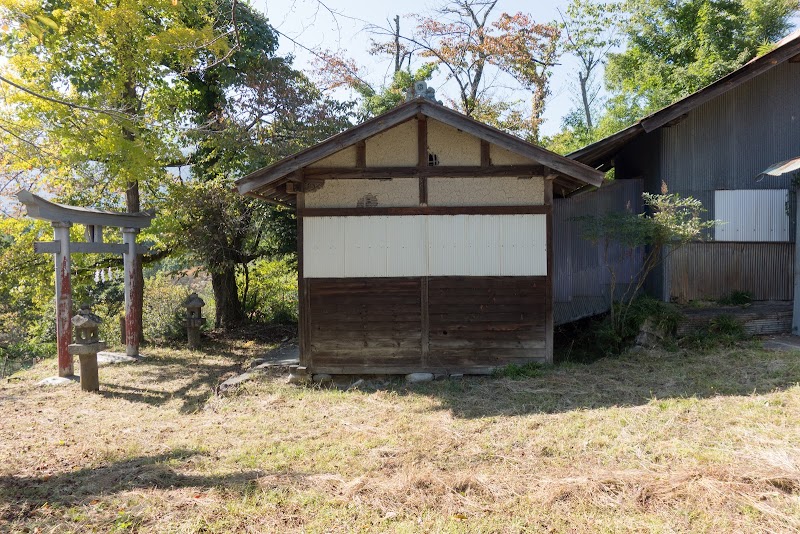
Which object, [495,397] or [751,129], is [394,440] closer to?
[495,397]

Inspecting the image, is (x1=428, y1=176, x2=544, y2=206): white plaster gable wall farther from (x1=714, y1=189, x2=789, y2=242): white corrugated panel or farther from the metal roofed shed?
(x1=714, y1=189, x2=789, y2=242): white corrugated panel

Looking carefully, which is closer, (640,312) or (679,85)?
(640,312)

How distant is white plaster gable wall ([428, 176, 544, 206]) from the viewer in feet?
27.1

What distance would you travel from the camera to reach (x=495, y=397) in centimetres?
715

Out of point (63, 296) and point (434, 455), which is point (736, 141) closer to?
point (434, 455)

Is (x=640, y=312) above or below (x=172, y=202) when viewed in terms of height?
below

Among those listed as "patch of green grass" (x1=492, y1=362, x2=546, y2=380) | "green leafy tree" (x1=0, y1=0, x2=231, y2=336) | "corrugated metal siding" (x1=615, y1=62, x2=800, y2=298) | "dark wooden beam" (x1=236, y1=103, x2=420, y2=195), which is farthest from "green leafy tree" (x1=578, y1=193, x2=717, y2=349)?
"green leafy tree" (x1=0, y1=0, x2=231, y2=336)

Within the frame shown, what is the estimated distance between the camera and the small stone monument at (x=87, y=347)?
28.2ft

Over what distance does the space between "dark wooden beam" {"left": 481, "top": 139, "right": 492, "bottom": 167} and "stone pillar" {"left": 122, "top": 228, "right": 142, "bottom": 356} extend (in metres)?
7.61

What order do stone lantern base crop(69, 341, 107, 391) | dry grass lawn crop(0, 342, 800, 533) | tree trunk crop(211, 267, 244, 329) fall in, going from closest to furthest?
dry grass lawn crop(0, 342, 800, 533)
stone lantern base crop(69, 341, 107, 391)
tree trunk crop(211, 267, 244, 329)

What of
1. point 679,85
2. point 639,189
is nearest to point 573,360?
point 639,189

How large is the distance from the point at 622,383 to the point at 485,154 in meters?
3.83

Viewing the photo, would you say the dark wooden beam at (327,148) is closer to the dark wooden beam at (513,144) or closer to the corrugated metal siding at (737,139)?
the dark wooden beam at (513,144)

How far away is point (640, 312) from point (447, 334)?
3568 mm
